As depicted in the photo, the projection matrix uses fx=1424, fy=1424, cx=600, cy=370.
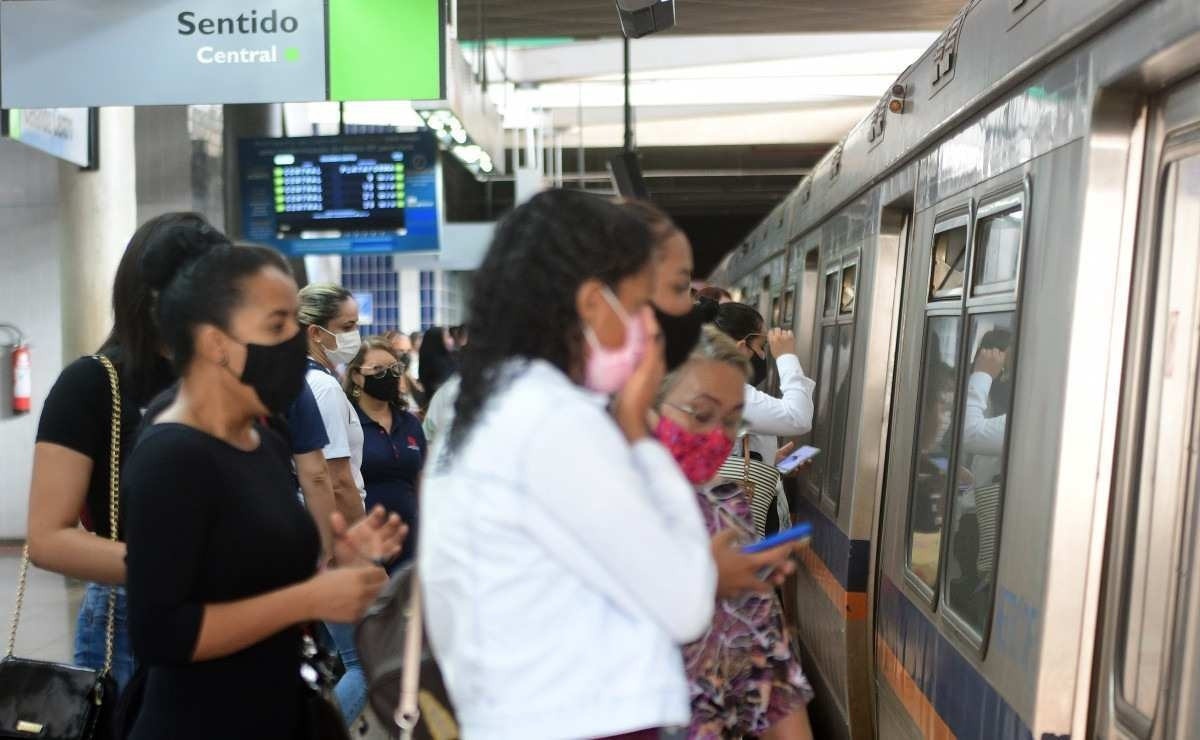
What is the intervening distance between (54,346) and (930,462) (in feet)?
30.7

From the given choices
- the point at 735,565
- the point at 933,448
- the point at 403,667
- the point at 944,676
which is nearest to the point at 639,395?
the point at 735,565

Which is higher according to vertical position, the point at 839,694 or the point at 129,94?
the point at 129,94

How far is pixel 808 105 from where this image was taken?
19.1m

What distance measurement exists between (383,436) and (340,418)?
912 millimetres

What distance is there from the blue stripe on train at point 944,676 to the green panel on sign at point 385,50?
358 cm

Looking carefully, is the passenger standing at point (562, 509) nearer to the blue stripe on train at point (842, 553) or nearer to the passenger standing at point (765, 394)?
the passenger standing at point (765, 394)

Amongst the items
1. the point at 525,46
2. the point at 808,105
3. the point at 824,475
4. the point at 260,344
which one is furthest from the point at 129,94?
the point at 808,105

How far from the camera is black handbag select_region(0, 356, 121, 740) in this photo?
291cm

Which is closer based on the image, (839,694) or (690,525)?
(690,525)

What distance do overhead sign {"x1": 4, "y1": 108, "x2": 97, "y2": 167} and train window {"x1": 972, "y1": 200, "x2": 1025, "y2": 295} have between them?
658cm

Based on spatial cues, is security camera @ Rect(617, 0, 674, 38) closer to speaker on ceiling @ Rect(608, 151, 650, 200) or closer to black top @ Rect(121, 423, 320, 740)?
black top @ Rect(121, 423, 320, 740)

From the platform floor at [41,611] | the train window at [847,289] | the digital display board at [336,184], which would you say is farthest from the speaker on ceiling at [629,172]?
the train window at [847,289]

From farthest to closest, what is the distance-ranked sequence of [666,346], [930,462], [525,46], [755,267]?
[525,46] → [755,267] → [930,462] → [666,346]

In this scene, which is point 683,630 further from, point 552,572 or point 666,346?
point 666,346
